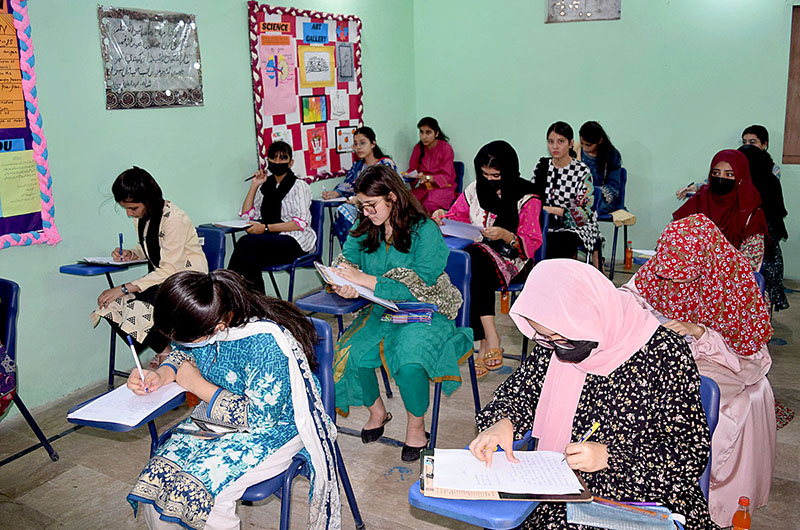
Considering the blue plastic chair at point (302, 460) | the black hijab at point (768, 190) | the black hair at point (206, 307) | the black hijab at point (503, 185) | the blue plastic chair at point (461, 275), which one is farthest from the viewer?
the black hijab at point (768, 190)

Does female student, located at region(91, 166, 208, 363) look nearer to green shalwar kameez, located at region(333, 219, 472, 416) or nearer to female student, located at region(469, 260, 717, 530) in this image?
green shalwar kameez, located at region(333, 219, 472, 416)

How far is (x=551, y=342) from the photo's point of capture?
5.66 feet

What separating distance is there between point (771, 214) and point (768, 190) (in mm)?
164

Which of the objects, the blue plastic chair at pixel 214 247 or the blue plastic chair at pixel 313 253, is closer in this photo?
the blue plastic chair at pixel 214 247

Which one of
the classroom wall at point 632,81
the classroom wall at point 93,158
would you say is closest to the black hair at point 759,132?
the classroom wall at point 632,81

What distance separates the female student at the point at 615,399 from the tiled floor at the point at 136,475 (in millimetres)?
1031

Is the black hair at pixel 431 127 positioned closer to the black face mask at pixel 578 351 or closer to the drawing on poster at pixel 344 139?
the drawing on poster at pixel 344 139

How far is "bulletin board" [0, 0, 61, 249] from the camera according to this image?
3.32 metres

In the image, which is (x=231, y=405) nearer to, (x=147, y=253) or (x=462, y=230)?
(x=147, y=253)

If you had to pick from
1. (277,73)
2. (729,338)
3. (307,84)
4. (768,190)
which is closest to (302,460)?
(729,338)

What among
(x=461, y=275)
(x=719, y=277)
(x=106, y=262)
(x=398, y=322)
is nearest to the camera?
(x=719, y=277)

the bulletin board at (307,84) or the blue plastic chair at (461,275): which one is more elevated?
the bulletin board at (307,84)

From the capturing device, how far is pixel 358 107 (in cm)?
612

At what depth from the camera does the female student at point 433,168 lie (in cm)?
638
